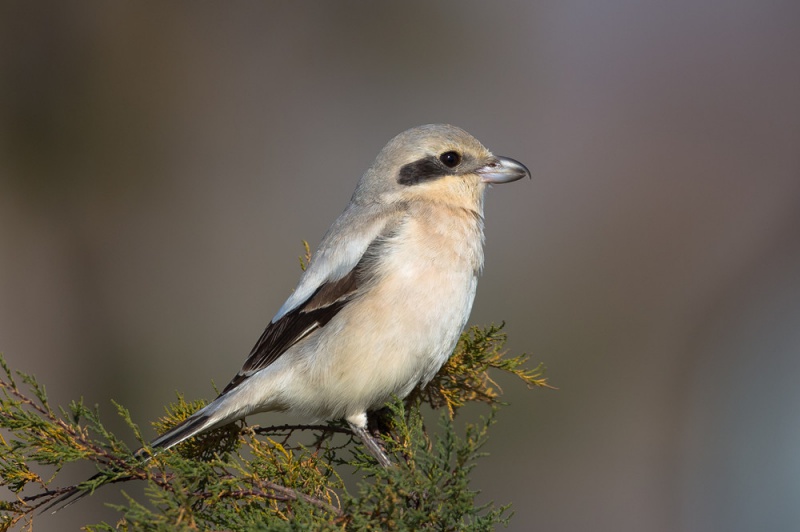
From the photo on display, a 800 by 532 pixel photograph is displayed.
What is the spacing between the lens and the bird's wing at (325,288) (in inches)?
106

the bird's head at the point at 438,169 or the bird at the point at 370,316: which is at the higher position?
the bird's head at the point at 438,169

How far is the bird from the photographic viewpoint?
8.29ft

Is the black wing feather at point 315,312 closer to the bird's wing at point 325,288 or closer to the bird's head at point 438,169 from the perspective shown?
the bird's wing at point 325,288

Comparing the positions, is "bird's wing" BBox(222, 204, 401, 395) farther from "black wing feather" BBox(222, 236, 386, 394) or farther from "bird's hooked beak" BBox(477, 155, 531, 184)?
"bird's hooked beak" BBox(477, 155, 531, 184)

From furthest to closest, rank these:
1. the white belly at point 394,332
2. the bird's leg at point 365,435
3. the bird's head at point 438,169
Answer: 1. the bird's head at point 438,169
2. the bird's leg at point 365,435
3. the white belly at point 394,332

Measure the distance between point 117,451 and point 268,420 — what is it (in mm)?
4111

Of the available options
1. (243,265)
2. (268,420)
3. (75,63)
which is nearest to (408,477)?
(268,420)

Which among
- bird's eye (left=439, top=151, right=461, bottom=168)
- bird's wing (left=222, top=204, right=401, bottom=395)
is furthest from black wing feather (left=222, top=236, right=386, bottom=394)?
bird's eye (left=439, top=151, right=461, bottom=168)

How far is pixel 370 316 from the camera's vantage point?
2568 mm

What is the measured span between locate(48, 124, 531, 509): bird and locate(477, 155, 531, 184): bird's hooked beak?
13 centimetres

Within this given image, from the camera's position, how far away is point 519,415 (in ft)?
19.6

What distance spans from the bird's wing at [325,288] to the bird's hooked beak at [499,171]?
455 mm

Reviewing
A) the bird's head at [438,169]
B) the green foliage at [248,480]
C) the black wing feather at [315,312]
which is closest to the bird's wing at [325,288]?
the black wing feather at [315,312]

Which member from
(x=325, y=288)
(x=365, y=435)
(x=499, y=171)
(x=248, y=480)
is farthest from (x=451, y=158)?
A: (x=248, y=480)
